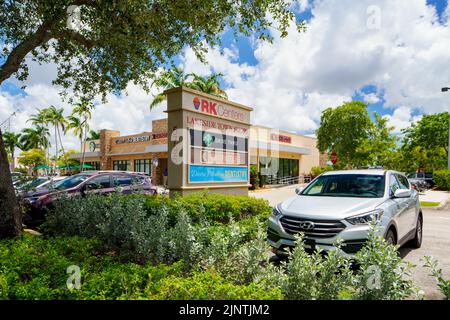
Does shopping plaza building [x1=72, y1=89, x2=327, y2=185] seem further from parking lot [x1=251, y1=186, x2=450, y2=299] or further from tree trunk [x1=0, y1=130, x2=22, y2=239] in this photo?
tree trunk [x1=0, y1=130, x2=22, y2=239]

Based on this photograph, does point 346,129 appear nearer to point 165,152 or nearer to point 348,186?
point 165,152

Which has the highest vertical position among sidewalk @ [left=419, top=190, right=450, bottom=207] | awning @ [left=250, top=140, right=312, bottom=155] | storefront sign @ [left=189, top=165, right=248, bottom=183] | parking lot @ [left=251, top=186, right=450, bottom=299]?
awning @ [left=250, top=140, right=312, bottom=155]

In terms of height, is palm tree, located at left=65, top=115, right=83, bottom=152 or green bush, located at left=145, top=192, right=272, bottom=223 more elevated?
palm tree, located at left=65, top=115, right=83, bottom=152

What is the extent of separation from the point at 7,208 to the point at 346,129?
109 feet

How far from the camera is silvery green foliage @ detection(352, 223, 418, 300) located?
2.52 meters

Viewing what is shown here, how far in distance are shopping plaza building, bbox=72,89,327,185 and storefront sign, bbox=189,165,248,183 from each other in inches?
740

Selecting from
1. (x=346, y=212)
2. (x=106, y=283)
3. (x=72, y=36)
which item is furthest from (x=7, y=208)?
(x=346, y=212)

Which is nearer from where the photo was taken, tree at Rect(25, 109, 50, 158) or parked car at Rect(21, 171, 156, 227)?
parked car at Rect(21, 171, 156, 227)

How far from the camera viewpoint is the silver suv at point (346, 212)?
4734 millimetres

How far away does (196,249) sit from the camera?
4027mm

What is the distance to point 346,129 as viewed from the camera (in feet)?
112

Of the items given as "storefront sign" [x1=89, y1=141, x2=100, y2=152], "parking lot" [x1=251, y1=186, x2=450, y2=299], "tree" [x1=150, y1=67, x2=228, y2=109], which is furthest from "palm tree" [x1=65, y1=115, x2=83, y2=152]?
"parking lot" [x1=251, y1=186, x2=450, y2=299]

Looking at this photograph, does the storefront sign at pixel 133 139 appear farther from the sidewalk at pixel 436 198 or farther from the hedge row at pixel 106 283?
the hedge row at pixel 106 283
